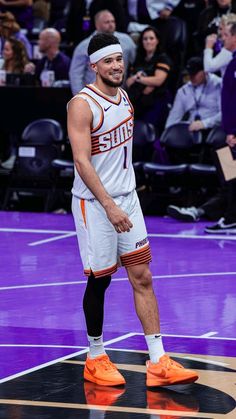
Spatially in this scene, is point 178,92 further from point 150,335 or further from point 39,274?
point 150,335

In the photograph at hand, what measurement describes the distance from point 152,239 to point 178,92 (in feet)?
9.11

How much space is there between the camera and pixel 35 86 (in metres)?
15.9

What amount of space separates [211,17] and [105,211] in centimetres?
965

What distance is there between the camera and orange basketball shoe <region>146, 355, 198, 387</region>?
21.6 feet

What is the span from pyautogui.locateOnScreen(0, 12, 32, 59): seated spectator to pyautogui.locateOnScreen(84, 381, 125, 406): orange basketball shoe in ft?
36.2

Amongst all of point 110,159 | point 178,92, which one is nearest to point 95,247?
point 110,159

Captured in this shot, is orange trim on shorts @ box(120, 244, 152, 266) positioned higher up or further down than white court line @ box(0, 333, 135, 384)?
higher up

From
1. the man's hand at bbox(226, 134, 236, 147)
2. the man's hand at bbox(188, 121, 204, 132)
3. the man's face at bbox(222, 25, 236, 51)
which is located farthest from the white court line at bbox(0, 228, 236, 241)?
the man's face at bbox(222, 25, 236, 51)

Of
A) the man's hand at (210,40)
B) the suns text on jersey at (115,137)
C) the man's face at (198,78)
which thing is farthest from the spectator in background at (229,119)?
the suns text on jersey at (115,137)

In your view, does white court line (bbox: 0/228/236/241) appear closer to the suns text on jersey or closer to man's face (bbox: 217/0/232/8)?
man's face (bbox: 217/0/232/8)

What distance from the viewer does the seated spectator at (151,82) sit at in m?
15.0

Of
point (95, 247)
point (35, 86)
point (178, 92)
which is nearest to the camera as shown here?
point (95, 247)

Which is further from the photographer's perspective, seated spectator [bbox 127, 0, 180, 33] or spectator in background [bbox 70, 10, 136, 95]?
seated spectator [bbox 127, 0, 180, 33]

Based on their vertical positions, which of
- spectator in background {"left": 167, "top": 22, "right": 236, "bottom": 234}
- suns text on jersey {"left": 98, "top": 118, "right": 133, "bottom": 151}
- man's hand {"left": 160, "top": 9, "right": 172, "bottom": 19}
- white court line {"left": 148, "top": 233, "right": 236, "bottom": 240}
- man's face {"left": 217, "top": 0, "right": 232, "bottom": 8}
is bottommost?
white court line {"left": 148, "top": 233, "right": 236, "bottom": 240}
